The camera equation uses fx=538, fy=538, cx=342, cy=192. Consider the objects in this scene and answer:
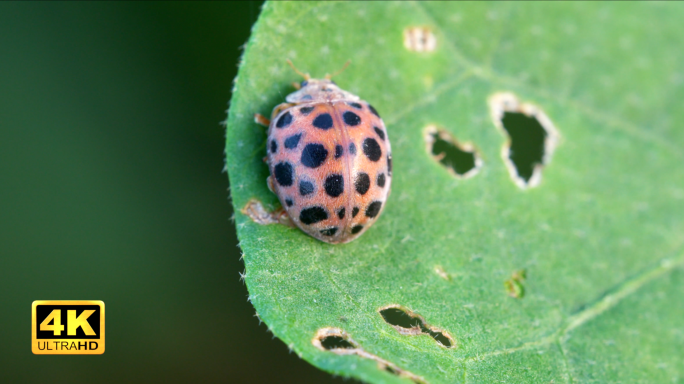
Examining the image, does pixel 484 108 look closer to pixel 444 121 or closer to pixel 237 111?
pixel 444 121

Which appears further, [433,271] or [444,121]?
[444,121]

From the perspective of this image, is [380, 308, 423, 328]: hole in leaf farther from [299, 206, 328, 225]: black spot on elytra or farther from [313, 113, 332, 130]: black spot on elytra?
[313, 113, 332, 130]: black spot on elytra

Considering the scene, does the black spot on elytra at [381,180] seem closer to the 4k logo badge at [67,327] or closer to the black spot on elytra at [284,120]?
the black spot on elytra at [284,120]

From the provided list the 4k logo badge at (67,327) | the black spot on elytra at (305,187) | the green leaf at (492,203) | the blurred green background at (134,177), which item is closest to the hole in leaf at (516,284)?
the green leaf at (492,203)

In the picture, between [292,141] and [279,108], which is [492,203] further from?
[279,108]

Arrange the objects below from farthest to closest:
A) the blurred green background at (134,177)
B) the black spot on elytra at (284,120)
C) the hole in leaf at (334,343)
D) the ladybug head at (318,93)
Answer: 1. the blurred green background at (134,177)
2. the ladybug head at (318,93)
3. the black spot on elytra at (284,120)
4. the hole in leaf at (334,343)

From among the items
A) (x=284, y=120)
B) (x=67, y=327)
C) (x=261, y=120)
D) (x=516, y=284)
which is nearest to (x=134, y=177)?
(x=67, y=327)

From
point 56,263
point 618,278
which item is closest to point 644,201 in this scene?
point 618,278
